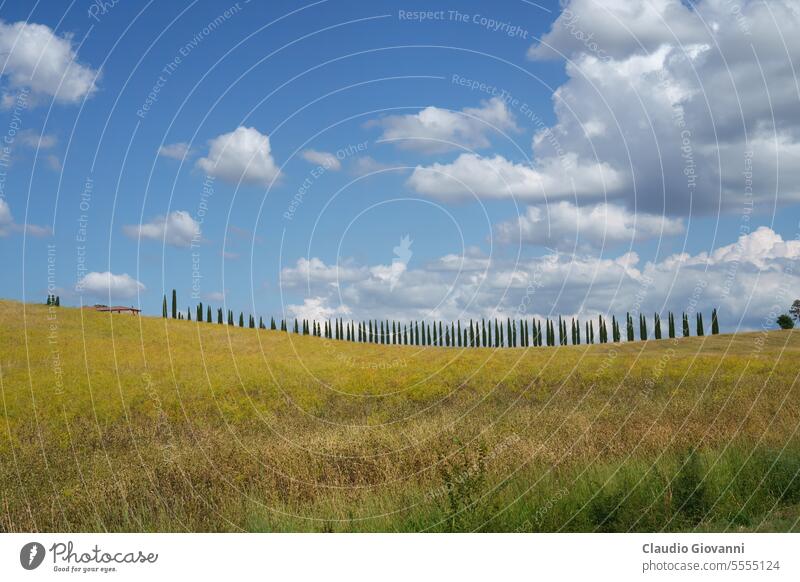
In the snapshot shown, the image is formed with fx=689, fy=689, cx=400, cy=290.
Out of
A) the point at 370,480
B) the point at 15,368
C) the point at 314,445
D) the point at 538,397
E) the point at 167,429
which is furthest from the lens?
the point at 15,368

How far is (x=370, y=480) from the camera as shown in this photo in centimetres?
1267

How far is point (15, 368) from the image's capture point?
41906mm

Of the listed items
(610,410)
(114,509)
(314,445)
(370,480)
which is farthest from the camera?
(610,410)

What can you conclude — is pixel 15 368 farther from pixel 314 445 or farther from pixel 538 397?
pixel 314 445

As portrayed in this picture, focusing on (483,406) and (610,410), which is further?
(483,406)

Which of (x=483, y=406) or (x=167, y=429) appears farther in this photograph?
(x=483, y=406)

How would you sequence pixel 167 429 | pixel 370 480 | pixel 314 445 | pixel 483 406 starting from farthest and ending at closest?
pixel 483 406
pixel 167 429
pixel 314 445
pixel 370 480

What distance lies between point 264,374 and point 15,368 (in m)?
15.1
